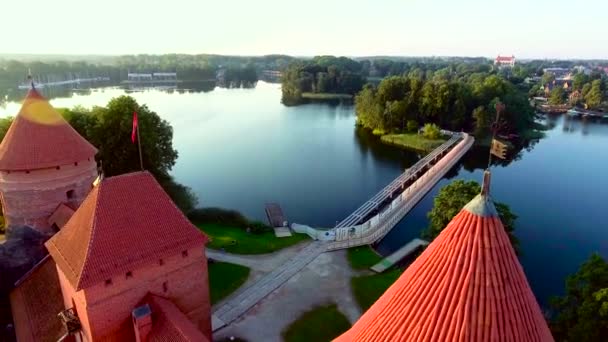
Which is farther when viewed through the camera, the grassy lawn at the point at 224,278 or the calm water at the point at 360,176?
the calm water at the point at 360,176

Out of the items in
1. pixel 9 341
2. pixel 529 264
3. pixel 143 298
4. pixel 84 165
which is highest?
pixel 84 165

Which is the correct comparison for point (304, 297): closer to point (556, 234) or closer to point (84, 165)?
point (84, 165)

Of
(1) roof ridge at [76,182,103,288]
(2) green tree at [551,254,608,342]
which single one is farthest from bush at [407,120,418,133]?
(1) roof ridge at [76,182,103,288]

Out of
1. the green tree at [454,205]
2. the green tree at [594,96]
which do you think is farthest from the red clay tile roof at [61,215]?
the green tree at [594,96]

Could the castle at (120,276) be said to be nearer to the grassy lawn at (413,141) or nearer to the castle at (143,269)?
the castle at (143,269)

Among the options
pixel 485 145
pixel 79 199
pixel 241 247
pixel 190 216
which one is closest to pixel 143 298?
pixel 79 199

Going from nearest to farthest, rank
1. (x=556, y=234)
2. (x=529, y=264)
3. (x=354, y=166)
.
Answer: (x=529, y=264) < (x=556, y=234) < (x=354, y=166)

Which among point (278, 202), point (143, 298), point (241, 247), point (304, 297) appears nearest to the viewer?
point (143, 298)
